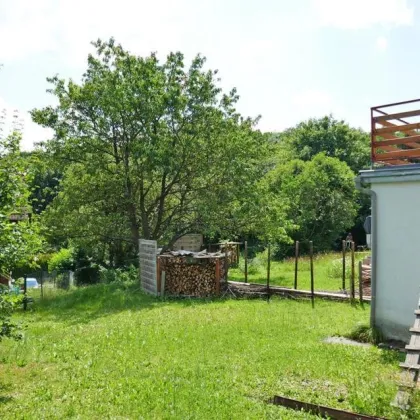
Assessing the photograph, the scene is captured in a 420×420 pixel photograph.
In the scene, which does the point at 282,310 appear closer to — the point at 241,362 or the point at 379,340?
the point at 379,340

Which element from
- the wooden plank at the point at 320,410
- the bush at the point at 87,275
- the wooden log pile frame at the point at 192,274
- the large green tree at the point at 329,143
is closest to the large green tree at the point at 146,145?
the wooden log pile frame at the point at 192,274

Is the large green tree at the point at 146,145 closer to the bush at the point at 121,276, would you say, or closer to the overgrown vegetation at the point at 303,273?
the bush at the point at 121,276

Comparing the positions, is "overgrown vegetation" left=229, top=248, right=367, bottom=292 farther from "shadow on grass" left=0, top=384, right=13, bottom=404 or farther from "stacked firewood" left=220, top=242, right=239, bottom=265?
"shadow on grass" left=0, top=384, right=13, bottom=404

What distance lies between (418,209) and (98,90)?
11496 millimetres

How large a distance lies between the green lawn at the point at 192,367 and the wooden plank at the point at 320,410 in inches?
6.7

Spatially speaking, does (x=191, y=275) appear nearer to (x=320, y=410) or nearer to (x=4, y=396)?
(x=4, y=396)

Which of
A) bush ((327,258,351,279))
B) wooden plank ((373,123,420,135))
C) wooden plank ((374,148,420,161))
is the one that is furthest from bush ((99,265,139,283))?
wooden plank ((373,123,420,135))

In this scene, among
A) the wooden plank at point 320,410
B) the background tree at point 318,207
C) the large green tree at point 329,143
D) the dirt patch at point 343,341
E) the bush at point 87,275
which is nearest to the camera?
the wooden plank at point 320,410

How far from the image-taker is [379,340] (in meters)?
8.02

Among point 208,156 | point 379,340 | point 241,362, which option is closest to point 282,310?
point 379,340

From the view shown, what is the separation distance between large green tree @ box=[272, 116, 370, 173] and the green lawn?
2438cm

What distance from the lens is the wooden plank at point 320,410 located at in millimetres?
4723

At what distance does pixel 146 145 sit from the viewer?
49.8ft

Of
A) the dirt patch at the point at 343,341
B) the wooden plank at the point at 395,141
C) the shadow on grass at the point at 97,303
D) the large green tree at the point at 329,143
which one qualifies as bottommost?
the shadow on grass at the point at 97,303
